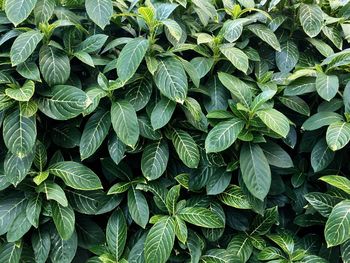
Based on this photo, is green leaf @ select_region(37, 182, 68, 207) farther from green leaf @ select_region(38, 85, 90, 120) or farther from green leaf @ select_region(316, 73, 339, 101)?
green leaf @ select_region(316, 73, 339, 101)

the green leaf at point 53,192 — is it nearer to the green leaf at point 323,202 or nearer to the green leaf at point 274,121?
the green leaf at point 274,121

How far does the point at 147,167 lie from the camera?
A: 71.4 inches

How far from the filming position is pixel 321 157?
1.89 m

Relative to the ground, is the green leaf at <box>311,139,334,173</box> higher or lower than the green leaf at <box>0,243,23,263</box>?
higher

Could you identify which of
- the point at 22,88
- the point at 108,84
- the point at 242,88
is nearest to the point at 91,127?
the point at 108,84

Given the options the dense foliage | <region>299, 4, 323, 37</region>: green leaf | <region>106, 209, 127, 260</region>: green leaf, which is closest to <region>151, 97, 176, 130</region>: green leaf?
the dense foliage

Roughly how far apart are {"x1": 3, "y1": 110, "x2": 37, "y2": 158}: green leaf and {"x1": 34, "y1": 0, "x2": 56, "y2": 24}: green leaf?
45 cm

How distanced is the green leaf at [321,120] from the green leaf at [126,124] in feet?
2.61

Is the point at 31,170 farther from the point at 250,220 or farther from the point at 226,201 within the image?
the point at 250,220

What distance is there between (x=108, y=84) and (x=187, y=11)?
0.69m

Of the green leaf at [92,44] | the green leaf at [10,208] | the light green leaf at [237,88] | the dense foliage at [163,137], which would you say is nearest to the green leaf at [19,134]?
the dense foliage at [163,137]

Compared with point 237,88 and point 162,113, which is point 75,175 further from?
point 237,88

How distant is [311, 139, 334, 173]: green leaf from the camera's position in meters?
1.88

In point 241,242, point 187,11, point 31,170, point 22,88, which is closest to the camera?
point 22,88
